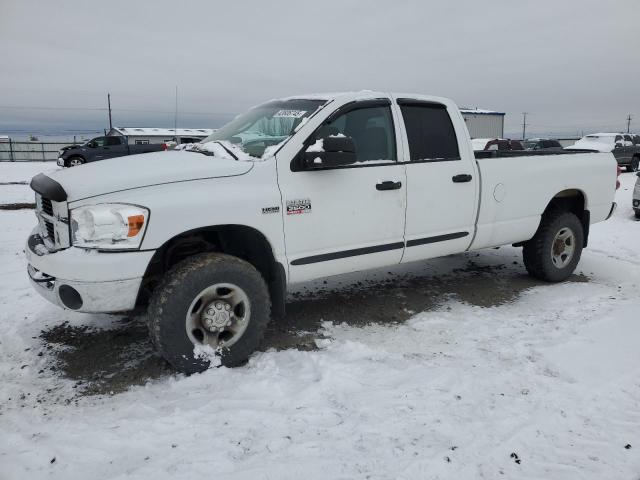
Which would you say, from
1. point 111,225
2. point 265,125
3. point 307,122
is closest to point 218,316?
point 111,225

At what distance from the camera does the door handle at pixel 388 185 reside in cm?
402

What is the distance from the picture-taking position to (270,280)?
3.81 meters

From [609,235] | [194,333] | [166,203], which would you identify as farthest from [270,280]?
[609,235]

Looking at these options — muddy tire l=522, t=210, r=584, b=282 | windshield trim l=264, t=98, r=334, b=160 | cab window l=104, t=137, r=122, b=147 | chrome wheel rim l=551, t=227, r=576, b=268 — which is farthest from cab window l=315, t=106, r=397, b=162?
cab window l=104, t=137, r=122, b=147

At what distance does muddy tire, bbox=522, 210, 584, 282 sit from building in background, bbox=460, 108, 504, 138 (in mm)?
48295

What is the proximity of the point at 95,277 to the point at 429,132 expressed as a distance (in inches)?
119

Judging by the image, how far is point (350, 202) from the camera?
3.89 m

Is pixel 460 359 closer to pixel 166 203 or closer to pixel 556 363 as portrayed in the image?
pixel 556 363

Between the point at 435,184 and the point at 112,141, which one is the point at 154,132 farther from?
the point at 435,184

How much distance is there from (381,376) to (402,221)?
139 centimetres

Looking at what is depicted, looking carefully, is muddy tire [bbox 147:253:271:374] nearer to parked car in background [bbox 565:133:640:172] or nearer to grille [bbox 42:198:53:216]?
grille [bbox 42:198:53:216]

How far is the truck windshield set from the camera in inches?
153

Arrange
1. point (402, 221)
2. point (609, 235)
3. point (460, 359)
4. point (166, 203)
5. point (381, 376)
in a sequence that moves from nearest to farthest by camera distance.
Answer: point (166, 203) → point (381, 376) → point (460, 359) → point (402, 221) → point (609, 235)

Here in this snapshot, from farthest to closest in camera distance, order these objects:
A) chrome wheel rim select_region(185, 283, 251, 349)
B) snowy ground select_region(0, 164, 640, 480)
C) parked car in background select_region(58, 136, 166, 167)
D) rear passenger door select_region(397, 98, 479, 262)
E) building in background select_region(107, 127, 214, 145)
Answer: building in background select_region(107, 127, 214, 145)
parked car in background select_region(58, 136, 166, 167)
rear passenger door select_region(397, 98, 479, 262)
chrome wheel rim select_region(185, 283, 251, 349)
snowy ground select_region(0, 164, 640, 480)
